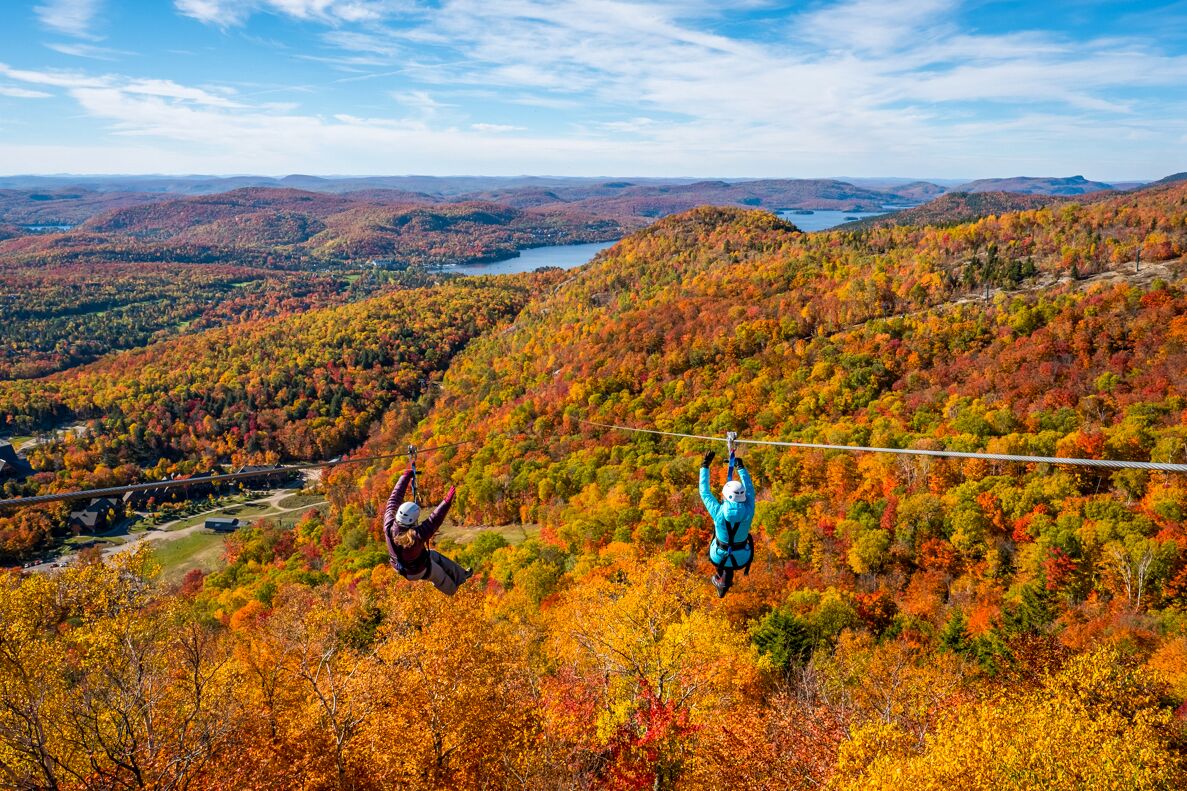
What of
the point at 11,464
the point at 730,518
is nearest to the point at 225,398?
the point at 11,464

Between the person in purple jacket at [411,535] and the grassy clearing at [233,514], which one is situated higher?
the person in purple jacket at [411,535]

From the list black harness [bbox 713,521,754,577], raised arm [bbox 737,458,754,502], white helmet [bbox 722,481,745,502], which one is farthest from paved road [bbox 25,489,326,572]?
raised arm [bbox 737,458,754,502]

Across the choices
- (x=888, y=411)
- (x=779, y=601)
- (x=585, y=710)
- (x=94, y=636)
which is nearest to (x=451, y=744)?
(x=585, y=710)

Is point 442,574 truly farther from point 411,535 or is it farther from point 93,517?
point 93,517

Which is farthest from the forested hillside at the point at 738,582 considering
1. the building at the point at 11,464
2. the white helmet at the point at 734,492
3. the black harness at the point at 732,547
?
the white helmet at the point at 734,492

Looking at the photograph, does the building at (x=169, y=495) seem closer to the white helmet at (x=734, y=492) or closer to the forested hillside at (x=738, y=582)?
the forested hillside at (x=738, y=582)

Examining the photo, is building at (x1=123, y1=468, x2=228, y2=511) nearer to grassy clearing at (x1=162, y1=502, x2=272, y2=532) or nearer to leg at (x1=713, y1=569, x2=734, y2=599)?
grassy clearing at (x1=162, y1=502, x2=272, y2=532)
